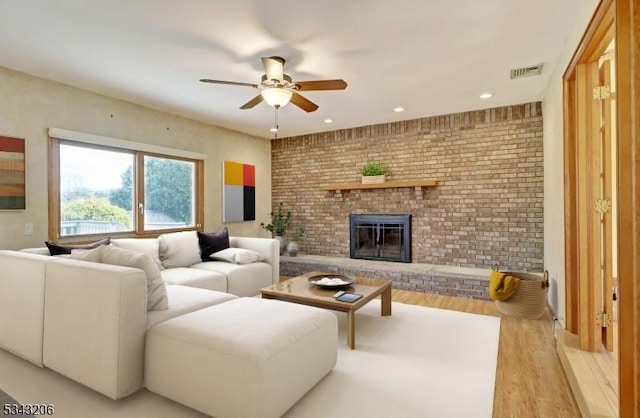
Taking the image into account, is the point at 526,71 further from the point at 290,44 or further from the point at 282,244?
the point at 282,244

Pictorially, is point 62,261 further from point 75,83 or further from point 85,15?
point 75,83

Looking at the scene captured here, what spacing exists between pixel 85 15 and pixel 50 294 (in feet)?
6.27

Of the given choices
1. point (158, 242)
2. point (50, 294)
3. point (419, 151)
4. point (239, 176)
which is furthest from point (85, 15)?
point (419, 151)

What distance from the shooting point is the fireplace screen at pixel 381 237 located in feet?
17.1

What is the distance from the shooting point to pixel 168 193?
15.6 feet

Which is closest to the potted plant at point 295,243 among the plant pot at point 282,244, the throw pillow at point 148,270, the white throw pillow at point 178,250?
the plant pot at point 282,244

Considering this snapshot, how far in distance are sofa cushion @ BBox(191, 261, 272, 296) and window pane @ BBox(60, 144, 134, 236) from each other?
3.98ft

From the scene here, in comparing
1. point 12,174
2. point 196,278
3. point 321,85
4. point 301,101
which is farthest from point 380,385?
point 12,174

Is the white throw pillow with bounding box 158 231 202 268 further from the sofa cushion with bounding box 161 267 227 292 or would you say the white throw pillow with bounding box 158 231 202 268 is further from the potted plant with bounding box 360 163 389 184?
the potted plant with bounding box 360 163 389 184

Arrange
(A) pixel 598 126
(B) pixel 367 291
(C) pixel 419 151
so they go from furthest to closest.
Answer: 1. (C) pixel 419 151
2. (B) pixel 367 291
3. (A) pixel 598 126

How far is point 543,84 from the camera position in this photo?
3.70 m

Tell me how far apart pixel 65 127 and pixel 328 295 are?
3323mm

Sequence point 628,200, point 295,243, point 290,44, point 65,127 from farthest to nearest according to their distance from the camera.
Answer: point 295,243 < point 65,127 < point 290,44 < point 628,200

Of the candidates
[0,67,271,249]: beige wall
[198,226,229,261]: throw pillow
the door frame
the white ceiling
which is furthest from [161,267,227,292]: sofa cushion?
the door frame
